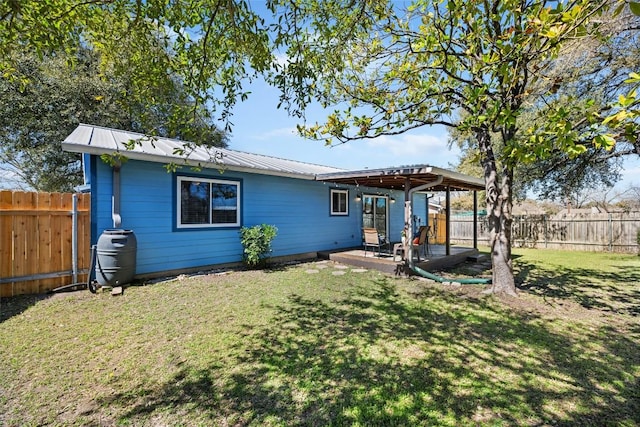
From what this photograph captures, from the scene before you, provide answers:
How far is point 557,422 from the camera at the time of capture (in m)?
2.25

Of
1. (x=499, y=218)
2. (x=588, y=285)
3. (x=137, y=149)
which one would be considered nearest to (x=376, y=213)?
(x=499, y=218)

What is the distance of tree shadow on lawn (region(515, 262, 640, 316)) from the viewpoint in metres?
5.22

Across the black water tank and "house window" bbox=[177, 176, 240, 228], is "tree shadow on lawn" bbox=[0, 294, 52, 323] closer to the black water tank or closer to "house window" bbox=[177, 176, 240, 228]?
the black water tank

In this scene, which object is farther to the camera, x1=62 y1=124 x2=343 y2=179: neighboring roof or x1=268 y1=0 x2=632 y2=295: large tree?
x1=62 y1=124 x2=343 y2=179: neighboring roof

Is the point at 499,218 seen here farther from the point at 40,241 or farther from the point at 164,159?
the point at 40,241

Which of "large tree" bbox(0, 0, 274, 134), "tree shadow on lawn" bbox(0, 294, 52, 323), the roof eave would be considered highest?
"large tree" bbox(0, 0, 274, 134)

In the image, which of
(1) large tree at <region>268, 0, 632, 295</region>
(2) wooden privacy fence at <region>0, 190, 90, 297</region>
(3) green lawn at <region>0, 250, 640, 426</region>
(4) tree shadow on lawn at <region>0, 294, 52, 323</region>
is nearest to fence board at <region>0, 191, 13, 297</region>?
(2) wooden privacy fence at <region>0, 190, 90, 297</region>

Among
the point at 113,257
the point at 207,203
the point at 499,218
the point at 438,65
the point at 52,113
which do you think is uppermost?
the point at 52,113

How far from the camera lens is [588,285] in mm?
6547

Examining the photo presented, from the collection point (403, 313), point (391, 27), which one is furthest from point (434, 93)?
point (403, 313)

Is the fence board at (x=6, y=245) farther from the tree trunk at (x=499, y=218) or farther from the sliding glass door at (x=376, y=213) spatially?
the sliding glass door at (x=376, y=213)

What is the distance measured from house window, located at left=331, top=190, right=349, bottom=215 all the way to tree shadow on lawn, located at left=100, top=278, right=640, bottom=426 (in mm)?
6788

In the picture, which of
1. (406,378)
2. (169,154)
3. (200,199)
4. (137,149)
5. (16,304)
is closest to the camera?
(406,378)

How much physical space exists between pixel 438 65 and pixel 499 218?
3131 mm
